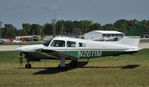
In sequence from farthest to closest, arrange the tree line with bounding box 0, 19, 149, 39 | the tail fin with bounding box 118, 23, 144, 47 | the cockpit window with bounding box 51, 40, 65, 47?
the tree line with bounding box 0, 19, 149, 39
the cockpit window with bounding box 51, 40, 65, 47
the tail fin with bounding box 118, 23, 144, 47

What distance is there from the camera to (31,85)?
29.1 ft

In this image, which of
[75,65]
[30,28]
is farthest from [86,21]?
[75,65]

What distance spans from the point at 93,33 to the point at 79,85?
102 metres

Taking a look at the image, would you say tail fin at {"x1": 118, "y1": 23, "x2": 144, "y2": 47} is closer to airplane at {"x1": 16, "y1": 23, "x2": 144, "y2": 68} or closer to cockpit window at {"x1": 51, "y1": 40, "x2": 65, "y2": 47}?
airplane at {"x1": 16, "y1": 23, "x2": 144, "y2": 68}

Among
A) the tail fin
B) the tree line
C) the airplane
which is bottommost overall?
the airplane

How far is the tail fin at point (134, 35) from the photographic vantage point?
496 inches

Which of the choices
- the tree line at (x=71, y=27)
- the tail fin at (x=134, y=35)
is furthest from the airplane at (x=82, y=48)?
the tree line at (x=71, y=27)

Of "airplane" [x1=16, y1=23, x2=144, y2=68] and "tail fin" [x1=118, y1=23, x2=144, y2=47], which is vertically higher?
"tail fin" [x1=118, y1=23, x2=144, y2=47]

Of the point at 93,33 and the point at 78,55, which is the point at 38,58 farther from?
the point at 93,33

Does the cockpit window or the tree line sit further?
the tree line

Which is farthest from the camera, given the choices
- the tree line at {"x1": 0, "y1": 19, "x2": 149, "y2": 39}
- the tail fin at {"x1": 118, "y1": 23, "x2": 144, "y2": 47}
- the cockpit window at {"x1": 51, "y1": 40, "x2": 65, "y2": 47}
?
the tree line at {"x1": 0, "y1": 19, "x2": 149, "y2": 39}

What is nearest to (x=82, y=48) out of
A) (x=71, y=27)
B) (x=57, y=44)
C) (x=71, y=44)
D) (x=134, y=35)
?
(x=71, y=44)

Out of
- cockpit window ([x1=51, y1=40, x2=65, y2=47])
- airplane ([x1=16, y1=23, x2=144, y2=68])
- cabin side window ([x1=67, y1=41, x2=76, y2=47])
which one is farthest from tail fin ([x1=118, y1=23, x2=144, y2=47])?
cockpit window ([x1=51, y1=40, x2=65, y2=47])

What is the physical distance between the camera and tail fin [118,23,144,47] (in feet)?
41.3
